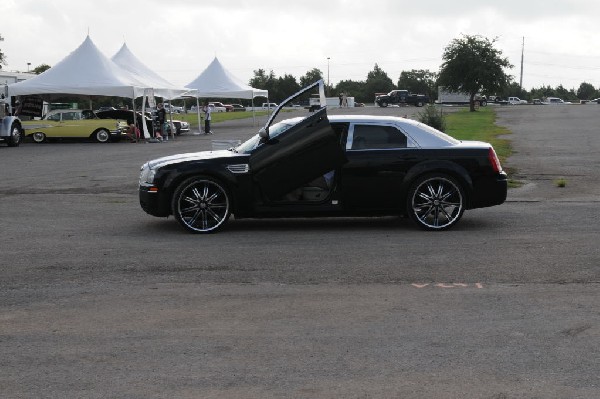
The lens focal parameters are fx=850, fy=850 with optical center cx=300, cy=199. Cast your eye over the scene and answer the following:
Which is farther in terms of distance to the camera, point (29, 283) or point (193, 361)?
point (29, 283)

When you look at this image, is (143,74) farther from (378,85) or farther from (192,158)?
(378,85)

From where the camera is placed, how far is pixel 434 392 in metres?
4.76

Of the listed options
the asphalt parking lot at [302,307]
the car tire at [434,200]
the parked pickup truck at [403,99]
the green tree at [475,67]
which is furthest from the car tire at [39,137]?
the parked pickup truck at [403,99]

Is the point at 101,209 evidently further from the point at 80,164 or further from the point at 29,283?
the point at 80,164

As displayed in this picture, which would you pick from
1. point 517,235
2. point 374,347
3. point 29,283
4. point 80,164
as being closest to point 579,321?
point 374,347

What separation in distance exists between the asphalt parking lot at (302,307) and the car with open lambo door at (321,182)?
313mm

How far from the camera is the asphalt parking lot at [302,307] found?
500 centimetres

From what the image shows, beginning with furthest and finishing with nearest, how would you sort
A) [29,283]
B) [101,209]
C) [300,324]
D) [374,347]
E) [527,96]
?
[527,96] → [101,209] → [29,283] → [300,324] → [374,347]

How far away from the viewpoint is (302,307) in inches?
267

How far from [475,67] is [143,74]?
41.0 m

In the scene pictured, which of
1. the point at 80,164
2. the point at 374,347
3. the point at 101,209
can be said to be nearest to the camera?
the point at 374,347

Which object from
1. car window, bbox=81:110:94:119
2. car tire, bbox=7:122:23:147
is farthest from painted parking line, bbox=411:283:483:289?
car window, bbox=81:110:94:119

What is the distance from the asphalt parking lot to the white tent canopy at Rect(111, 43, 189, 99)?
26815mm

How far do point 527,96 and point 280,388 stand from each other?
560 feet
